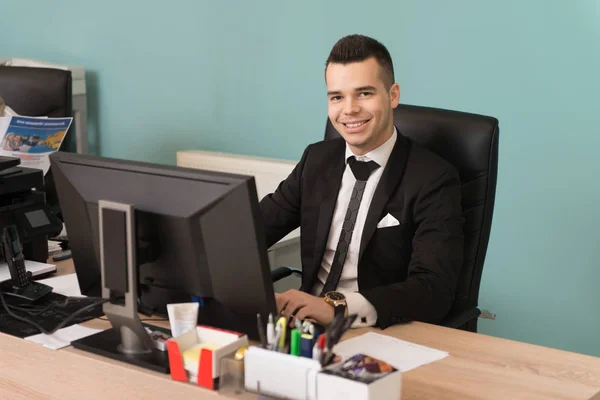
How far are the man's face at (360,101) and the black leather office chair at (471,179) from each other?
0.57 feet

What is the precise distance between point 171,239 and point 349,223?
71 centimetres

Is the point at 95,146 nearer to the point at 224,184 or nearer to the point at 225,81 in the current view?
the point at 225,81

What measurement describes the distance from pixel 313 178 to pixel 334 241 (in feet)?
0.62

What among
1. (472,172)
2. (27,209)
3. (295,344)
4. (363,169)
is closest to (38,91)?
(27,209)

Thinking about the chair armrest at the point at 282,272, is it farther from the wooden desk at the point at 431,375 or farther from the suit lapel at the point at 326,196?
the wooden desk at the point at 431,375

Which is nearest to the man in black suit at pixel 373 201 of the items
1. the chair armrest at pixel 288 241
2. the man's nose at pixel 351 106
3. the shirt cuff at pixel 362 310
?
the man's nose at pixel 351 106

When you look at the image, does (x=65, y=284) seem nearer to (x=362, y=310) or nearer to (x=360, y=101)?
(x=362, y=310)

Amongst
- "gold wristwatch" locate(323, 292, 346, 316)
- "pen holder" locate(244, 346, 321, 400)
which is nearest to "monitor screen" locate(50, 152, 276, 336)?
"pen holder" locate(244, 346, 321, 400)

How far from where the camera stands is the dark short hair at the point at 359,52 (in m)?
2.01

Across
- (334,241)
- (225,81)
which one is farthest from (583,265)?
(225,81)

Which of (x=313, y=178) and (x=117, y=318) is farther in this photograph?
(x=313, y=178)

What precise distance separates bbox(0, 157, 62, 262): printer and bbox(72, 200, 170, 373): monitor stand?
1.87ft

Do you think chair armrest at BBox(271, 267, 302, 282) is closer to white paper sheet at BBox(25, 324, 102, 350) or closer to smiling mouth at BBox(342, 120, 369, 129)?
smiling mouth at BBox(342, 120, 369, 129)

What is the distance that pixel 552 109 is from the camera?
2.63m
